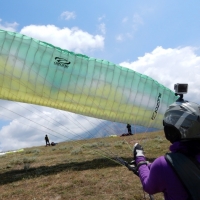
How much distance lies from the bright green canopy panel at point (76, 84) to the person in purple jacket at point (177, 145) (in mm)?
7721

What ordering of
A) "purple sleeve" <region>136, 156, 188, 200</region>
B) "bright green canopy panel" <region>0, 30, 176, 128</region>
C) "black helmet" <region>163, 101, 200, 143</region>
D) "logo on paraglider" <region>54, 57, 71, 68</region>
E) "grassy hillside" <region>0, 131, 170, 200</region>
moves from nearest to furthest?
"purple sleeve" <region>136, 156, 188, 200</region> → "black helmet" <region>163, 101, 200, 143</region> → "grassy hillside" <region>0, 131, 170, 200</region> → "bright green canopy panel" <region>0, 30, 176, 128</region> → "logo on paraglider" <region>54, 57, 71, 68</region>

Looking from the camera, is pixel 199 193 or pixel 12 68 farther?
pixel 12 68

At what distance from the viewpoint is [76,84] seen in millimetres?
10164

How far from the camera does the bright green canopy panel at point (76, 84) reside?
375 inches

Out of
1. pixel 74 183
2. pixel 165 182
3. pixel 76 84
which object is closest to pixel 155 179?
pixel 165 182

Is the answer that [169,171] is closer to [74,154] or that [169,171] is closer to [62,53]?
[62,53]

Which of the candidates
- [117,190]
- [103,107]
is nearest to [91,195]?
[117,190]

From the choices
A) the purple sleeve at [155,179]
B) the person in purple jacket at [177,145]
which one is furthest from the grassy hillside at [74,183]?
the person in purple jacket at [177,145]

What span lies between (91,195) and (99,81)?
431 centimetres

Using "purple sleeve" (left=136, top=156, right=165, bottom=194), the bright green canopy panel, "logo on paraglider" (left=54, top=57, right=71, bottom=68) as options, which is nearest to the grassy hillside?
the bright green canopy panel

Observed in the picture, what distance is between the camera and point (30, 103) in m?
10.5

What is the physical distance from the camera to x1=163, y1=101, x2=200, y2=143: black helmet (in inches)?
95.8

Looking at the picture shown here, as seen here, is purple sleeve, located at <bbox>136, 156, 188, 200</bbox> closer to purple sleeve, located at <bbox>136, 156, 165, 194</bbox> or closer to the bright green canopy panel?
purple sleeve, located at <bbox>136, 156, 165, 194</bbox>

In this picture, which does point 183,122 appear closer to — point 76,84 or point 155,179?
point 155,179
